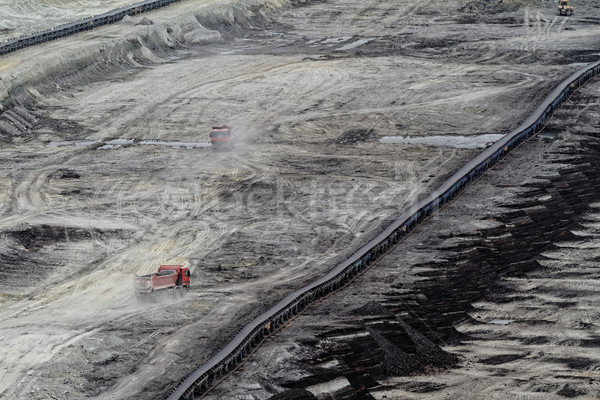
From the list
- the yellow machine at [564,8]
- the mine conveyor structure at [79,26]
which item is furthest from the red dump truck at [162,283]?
the yellow machine at [564,8]

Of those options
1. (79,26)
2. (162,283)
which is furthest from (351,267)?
(79,26)

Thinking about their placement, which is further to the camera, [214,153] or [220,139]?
[220,139]

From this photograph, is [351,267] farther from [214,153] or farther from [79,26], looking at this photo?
[79,26]

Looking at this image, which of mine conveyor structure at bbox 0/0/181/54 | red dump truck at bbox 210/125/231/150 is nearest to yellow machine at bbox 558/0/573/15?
mine conveyor structure at bbox 0/0/181/54

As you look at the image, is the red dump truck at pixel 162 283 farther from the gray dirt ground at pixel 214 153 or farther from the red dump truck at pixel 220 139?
the red dump truck at pixel 220 139

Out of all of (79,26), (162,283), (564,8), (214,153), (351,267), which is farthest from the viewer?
(564,8)

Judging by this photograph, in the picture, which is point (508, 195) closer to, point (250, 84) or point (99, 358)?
point (99, 358)
